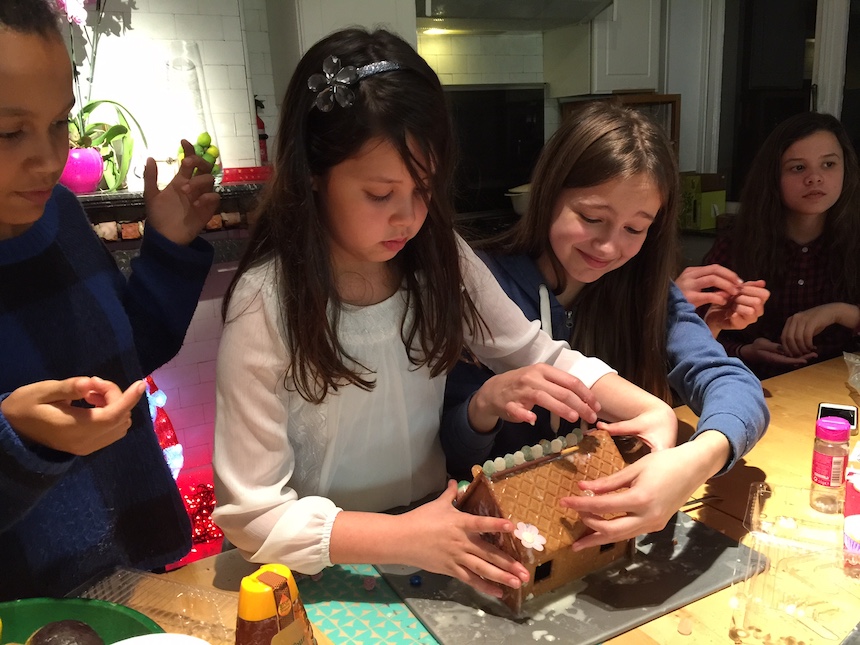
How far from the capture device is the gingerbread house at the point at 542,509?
2.61ft

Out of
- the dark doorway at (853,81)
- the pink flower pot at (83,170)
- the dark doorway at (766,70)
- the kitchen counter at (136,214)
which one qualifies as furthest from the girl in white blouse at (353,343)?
the dark doorway at (766,70)

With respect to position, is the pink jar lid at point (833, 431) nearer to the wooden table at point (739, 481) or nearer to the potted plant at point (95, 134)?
the wooden table at point (739, 481)

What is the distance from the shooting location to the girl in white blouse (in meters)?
0.83

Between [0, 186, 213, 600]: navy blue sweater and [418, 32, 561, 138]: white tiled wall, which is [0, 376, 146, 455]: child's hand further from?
[418, 32, 561, 138]: white tiled wall

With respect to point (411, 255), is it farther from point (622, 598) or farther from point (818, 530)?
point (818, 530)

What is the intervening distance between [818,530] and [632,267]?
1.88ft

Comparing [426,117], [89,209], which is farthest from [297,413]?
[89,209]

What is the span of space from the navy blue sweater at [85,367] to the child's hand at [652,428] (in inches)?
24.6

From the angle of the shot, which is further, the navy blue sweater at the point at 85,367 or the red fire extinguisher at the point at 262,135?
the red fire extinguisher at the point at 262,135

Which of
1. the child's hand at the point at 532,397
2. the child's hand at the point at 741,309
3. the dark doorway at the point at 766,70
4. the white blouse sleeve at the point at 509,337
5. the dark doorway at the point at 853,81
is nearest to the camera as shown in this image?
the child's hand at the point at 532,397

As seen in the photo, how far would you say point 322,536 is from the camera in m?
0.82

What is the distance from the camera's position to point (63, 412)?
0.65 metres

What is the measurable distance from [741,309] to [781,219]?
2.75 feet

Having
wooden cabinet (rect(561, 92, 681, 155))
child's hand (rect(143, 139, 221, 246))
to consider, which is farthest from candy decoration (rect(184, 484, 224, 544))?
wooden cabinet (rect(561, 92, 681, 155))
